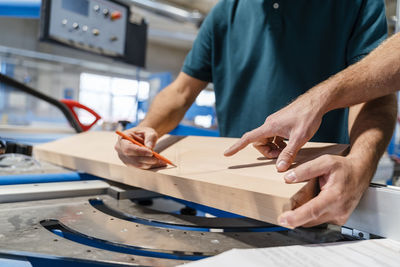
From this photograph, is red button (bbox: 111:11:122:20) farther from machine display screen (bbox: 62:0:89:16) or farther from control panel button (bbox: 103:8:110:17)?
machine display screen (bbox: 62:0:89:16)

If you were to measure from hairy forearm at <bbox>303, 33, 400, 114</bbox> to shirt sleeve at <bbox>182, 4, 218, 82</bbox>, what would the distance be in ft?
2.46

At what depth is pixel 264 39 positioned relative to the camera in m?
1.14

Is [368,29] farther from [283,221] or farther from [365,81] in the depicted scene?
[283,221]

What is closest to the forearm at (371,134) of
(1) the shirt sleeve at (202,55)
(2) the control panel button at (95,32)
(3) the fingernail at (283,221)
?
(3) the fingernail at (283,221)

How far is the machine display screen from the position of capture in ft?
6.24

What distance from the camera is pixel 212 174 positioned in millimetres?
626

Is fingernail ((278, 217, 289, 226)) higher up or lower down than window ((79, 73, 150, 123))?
lower down

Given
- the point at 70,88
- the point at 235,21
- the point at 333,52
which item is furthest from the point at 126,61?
the point at 70,88

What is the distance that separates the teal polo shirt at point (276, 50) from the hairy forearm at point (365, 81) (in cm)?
35

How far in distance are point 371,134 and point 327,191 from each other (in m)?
0.20

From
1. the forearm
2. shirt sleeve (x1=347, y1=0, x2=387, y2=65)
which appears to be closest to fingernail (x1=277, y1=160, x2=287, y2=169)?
the forearm

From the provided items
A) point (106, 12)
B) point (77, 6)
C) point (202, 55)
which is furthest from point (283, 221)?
point (106, 12)

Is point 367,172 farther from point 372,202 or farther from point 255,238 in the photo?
point 255,238

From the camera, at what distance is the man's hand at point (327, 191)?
18.3 inches
